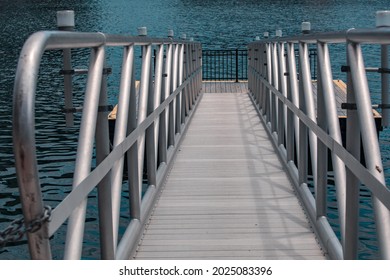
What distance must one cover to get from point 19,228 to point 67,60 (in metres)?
2.32

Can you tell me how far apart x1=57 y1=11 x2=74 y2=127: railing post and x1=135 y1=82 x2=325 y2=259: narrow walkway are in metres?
1.08

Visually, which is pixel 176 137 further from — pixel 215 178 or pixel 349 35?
pixel 349 35

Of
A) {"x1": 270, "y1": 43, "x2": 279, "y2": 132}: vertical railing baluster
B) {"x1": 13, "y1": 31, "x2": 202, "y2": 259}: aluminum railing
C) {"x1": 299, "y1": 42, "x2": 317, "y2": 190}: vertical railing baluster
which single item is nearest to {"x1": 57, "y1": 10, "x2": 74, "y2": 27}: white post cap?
{"x1": 13, "y1": 31, "x2": 202, "y2": 259}: aluminum railing

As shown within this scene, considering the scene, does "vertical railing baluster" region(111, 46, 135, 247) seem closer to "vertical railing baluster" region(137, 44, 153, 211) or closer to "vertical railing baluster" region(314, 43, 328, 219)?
"vertical railing baluster" region(137, 44, 153, 211)

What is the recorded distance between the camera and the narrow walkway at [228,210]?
4984 mm

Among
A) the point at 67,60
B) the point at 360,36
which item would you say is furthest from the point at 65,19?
the point at 360,36

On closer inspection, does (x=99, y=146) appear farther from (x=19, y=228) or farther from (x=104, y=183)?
(x=19, y=228)

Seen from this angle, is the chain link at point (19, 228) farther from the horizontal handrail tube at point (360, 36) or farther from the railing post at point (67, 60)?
the railing post at point (67, 60)

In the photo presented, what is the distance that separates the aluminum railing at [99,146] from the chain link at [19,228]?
0.7 inches

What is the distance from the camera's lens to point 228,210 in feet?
19.7

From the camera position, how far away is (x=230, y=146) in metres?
9.43

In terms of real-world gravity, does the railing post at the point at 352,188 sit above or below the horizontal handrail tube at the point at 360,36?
below

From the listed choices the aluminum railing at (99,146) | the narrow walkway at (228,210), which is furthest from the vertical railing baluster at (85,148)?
the narrow walkway at (228,210)

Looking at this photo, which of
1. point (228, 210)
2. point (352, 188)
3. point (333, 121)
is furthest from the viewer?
point (228, 210)
